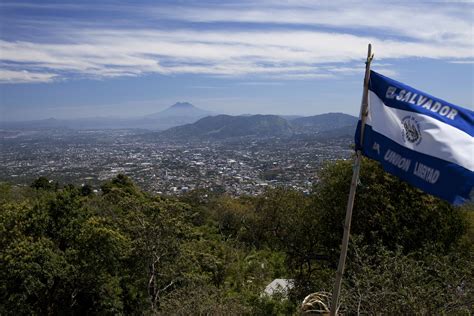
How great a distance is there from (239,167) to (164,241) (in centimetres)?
7962

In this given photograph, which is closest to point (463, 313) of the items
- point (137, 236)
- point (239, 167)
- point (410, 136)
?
point (410, 136)

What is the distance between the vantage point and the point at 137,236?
14320 millimetres

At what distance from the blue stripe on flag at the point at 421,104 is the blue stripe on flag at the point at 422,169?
0.44 m

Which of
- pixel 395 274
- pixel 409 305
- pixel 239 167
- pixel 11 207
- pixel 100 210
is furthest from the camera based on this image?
pixel 239 167

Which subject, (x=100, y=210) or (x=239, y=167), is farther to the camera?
(x=239, y=167)

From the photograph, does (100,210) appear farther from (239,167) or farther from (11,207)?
(239,167)

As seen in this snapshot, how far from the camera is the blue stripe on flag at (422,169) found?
181 inches

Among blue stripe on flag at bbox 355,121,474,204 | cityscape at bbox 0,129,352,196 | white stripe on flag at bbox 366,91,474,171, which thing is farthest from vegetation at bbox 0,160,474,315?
cityscape at bbox 0,129,352,196

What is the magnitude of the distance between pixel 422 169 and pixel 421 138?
0.35 m

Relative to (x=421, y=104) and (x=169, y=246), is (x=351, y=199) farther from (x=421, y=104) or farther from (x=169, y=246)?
(x=169, y=246)

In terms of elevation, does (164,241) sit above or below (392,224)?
below

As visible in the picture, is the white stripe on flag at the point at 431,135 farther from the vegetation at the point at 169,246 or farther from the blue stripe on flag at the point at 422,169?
the vegetation at the point at 169,246

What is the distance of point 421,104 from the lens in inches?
201

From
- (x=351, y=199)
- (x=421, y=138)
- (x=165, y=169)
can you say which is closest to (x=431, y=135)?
(x=421, y=138)
